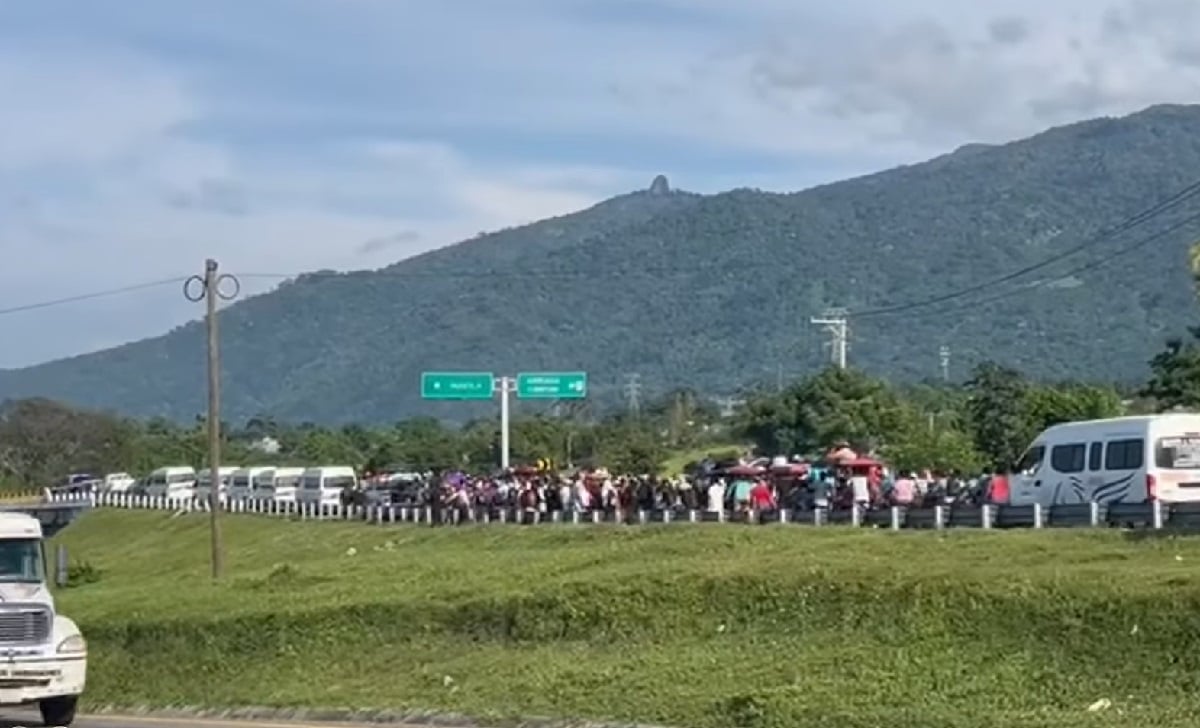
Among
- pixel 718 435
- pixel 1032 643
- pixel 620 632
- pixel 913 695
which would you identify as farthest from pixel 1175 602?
pixel 718 435

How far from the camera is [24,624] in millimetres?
24234

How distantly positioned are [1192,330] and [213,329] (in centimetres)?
4032

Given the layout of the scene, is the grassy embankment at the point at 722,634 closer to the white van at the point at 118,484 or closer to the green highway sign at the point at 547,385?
the green highway sign at the point at 547,385

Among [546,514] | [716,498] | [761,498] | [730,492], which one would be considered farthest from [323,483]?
[761,498]

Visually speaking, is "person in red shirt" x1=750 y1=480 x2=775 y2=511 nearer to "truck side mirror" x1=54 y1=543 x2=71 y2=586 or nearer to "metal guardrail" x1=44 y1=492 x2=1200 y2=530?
"metal guardrail" x1=44 y1=492 x2=1200 y2=530

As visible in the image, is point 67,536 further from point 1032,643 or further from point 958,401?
point 1032,643

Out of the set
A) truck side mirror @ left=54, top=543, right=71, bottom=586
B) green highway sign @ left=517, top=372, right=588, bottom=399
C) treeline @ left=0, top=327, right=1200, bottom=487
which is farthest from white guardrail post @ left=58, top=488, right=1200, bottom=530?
treeline @ left=0, top=327, right=1200, bottom=487

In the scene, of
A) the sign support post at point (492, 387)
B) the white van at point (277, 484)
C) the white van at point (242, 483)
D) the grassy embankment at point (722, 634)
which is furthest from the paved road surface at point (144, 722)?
the white van at point (242, 483)

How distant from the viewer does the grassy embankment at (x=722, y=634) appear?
21531 millimetres

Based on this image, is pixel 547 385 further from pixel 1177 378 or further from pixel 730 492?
pixel 730 492

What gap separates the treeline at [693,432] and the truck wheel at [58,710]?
55.9 m

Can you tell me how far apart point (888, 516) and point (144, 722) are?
17214 millimetres

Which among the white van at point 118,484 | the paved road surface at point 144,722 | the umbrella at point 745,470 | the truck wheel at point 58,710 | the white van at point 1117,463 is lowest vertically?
the paved road surface at point 144,722

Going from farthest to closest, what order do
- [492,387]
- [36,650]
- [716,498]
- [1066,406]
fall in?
1. [492,387]
2. [1066,406]
3. [716,498]
4. [36,650]
